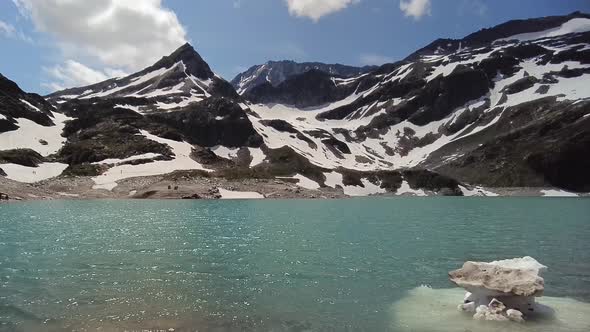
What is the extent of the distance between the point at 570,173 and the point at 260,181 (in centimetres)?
13544

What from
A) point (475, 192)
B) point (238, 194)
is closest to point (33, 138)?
point (238, 194)

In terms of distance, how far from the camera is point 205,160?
178 m

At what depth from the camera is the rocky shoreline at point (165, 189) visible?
115075 mm

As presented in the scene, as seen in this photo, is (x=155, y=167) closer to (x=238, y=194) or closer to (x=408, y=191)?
(x=238, y=194)

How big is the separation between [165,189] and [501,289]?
11921 cm

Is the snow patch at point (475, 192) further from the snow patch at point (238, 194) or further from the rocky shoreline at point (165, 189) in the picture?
the snow patch at point (238, 194)

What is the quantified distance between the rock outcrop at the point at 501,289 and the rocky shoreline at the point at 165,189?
10862 centimetres

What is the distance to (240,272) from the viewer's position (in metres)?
28.6

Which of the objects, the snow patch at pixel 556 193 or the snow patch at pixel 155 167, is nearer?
the snow patch at pixel 155 167

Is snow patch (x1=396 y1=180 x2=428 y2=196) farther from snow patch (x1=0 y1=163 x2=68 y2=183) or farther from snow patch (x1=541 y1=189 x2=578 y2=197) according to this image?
snow patch (x1=0 y1=163 x2=68 y2=183)

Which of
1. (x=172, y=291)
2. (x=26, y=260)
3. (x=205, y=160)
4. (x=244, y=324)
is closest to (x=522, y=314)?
(x=244, y=324)

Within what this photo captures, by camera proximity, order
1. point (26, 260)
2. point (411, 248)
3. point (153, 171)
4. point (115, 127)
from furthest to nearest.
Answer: point (115, 127) → point (153, 171) → point (411, 248) → point (26, 260)

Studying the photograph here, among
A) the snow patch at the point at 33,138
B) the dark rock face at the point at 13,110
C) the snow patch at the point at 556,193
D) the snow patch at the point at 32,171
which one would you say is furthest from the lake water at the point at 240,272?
the snow patch at the point at 556,193

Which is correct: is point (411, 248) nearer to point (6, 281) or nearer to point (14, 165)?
point (6, 281)
